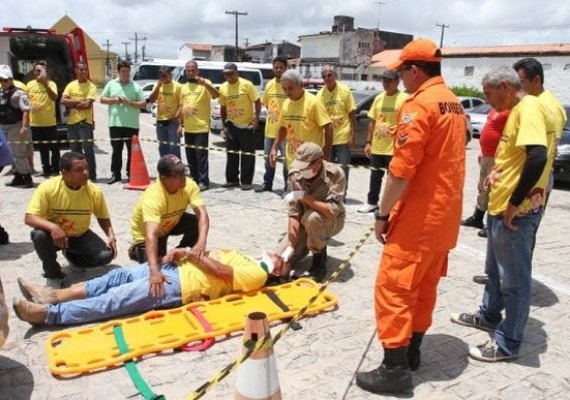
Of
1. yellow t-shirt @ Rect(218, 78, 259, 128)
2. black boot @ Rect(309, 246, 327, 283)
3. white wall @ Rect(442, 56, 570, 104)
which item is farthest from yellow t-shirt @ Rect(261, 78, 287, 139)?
white wall @ Rect(442, 56, 570, 104)

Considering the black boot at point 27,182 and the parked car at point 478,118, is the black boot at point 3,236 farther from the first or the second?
the parked car at point 478,118

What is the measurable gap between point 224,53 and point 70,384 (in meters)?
60.5

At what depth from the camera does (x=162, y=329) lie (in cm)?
359

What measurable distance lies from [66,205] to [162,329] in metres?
1.57

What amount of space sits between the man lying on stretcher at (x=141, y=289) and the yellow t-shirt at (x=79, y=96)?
503cm

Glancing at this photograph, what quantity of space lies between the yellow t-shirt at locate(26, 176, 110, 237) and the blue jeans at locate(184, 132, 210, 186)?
3.51 metres

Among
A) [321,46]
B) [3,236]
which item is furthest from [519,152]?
[321,46]

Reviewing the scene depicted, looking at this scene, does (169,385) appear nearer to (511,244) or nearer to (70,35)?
(511,244)

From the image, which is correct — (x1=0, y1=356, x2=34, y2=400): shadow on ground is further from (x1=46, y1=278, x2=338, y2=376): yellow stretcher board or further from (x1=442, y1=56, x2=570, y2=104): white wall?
(x1=442, y1=56, x2=570, y2=104): white wall

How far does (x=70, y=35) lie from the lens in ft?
36.9

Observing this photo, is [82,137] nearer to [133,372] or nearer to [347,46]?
[133,372]

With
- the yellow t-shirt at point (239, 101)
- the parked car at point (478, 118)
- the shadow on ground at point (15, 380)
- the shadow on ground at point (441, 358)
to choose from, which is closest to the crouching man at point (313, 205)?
the shadow on ground at point (441, 358)

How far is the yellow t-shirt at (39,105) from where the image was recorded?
8305mm

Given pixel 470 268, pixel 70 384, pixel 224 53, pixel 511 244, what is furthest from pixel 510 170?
pixel 224 53
